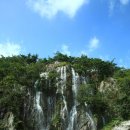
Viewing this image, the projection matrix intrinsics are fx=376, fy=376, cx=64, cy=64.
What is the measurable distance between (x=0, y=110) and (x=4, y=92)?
173 cm

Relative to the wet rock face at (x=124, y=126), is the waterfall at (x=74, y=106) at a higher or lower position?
higher

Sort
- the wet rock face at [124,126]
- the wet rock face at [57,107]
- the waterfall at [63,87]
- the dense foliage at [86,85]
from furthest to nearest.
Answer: the waterfall at [63,87], the dense foliage at [86,85], the wet rock face at [57,107], the wet rock face at [124,126]

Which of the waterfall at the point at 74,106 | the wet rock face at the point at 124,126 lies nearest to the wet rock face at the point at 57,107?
the waterfall at the point at 74,106

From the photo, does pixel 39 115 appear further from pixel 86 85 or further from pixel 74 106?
pixel 86 85

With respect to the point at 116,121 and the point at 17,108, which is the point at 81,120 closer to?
the point at 116,121

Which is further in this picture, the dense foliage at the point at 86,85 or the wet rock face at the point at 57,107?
the dense foliage at the point at 86,85

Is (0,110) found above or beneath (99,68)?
beneath

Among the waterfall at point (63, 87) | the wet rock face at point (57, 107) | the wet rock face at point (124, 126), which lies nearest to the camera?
the wet rock face at point (124, 126)

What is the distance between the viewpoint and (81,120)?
3177 centimetres

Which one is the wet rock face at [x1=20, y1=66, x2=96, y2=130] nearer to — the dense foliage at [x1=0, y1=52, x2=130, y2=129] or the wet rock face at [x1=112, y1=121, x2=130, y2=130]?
the dense foliage at [x1=0, y1=52, x2=130, y2=129]

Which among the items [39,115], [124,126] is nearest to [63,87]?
[39,115]

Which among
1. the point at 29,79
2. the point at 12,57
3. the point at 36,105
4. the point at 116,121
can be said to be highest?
the point at 12,57

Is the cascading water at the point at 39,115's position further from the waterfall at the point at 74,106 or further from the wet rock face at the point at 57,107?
the waterfall at the point at 74,106

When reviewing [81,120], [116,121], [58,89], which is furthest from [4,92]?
[116,121]
